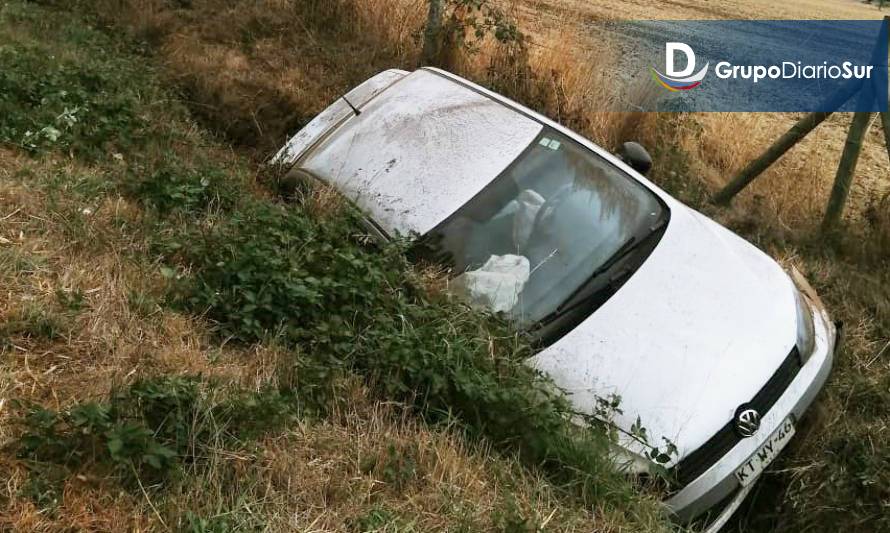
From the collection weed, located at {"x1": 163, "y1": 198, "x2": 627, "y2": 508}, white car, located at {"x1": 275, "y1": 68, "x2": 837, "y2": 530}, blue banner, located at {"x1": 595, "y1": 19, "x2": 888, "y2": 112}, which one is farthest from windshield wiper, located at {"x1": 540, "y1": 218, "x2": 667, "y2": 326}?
blue banner, located at {"x1": 595, "y1": 19, "x2": 888, "y2": 112}

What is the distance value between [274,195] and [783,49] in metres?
8.17

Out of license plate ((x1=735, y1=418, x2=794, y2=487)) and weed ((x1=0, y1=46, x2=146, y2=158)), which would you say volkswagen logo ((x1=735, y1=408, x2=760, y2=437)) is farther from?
weed ((x1=0, y1=46, x2=146, y2=158))

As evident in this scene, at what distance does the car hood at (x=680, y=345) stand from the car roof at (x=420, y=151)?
0.93m

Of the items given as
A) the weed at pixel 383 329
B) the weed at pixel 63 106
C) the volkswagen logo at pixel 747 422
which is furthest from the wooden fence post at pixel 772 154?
the weed at pixel 63 106

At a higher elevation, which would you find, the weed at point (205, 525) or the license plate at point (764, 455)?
the weed at point (205, 525)

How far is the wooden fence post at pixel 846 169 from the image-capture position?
16.4 ft

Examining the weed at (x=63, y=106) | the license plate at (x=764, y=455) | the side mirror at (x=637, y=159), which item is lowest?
the license plate at (x=764, y=455)

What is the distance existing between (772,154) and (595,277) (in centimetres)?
274

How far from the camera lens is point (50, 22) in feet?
21.2

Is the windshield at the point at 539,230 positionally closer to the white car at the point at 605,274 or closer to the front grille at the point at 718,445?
the white car at the point at 605,274

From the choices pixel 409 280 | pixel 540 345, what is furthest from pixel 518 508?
pixel 409 280

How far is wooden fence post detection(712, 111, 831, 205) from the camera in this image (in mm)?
5070

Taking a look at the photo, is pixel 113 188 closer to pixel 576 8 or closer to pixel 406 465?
pixel 406 465

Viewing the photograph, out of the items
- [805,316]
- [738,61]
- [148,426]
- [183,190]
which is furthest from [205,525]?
[738,61]
